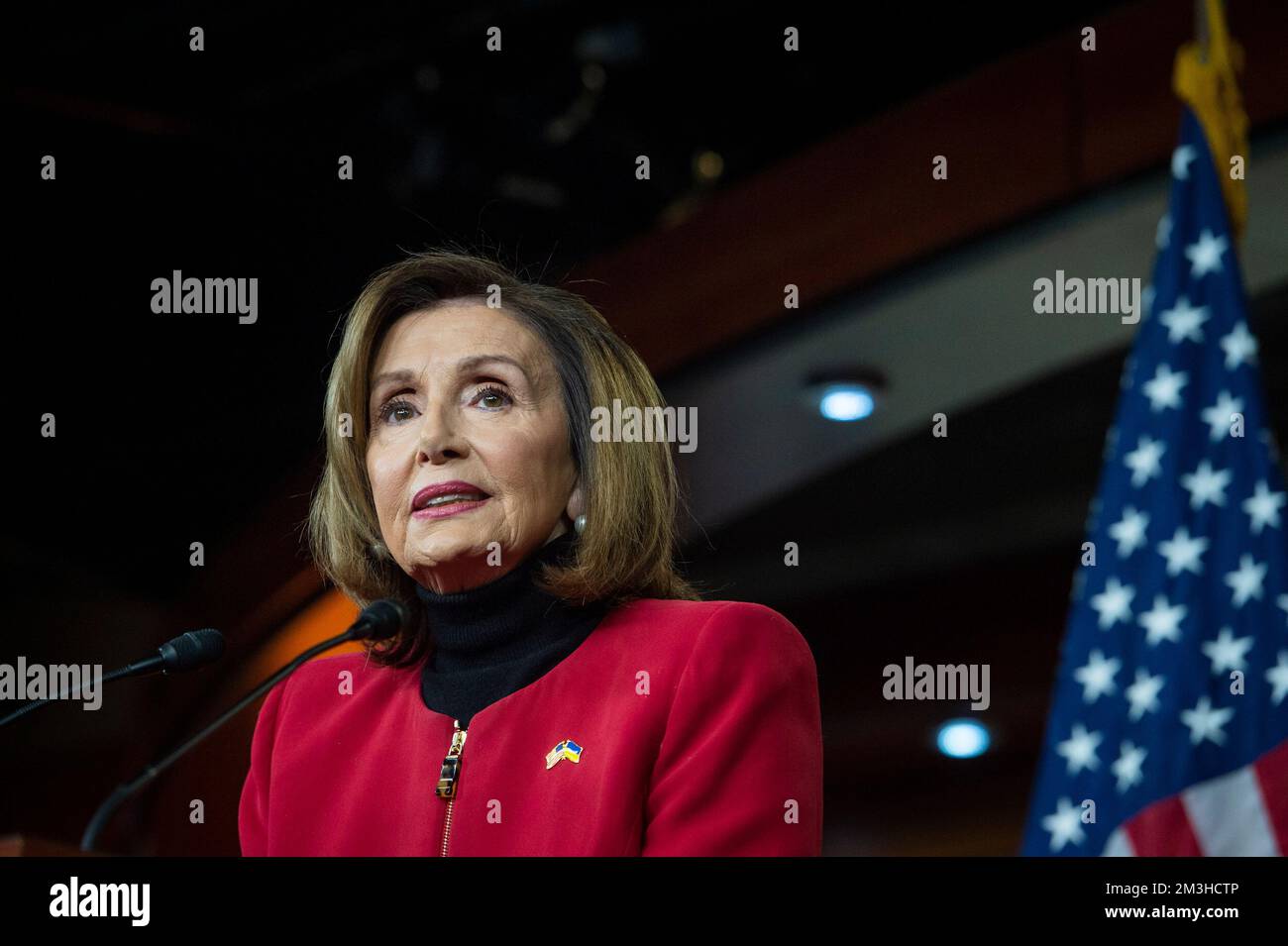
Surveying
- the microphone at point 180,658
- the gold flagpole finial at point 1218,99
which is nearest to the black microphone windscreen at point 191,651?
the microphone at point 180,658

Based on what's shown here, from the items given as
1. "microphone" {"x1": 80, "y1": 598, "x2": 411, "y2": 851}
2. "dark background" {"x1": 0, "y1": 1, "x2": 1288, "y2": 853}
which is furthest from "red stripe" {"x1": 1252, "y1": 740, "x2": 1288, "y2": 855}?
"microphone" {"x1": 80, "y1": 598, "x2": 411, "y2": 851}

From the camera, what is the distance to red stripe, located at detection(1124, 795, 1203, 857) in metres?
2.46

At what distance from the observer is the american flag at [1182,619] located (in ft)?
8.18

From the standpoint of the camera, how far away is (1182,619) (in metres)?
2.57

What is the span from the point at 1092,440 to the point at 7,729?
2499mm

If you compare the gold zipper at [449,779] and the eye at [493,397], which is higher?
the eye at [493,397]

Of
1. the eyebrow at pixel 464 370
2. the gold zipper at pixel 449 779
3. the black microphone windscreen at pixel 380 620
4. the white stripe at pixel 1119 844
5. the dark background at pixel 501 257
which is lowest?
the white stripe at pixel 1119 844

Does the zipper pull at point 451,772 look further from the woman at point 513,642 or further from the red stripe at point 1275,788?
the red stripe at point 1275,788

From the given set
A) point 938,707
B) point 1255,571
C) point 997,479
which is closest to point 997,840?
point 938,707

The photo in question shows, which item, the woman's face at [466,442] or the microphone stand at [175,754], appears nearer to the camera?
the microphone stand at [175,754]

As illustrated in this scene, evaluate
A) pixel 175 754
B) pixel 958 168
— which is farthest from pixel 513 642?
pixel 958 168

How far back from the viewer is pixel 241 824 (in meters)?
1.83
